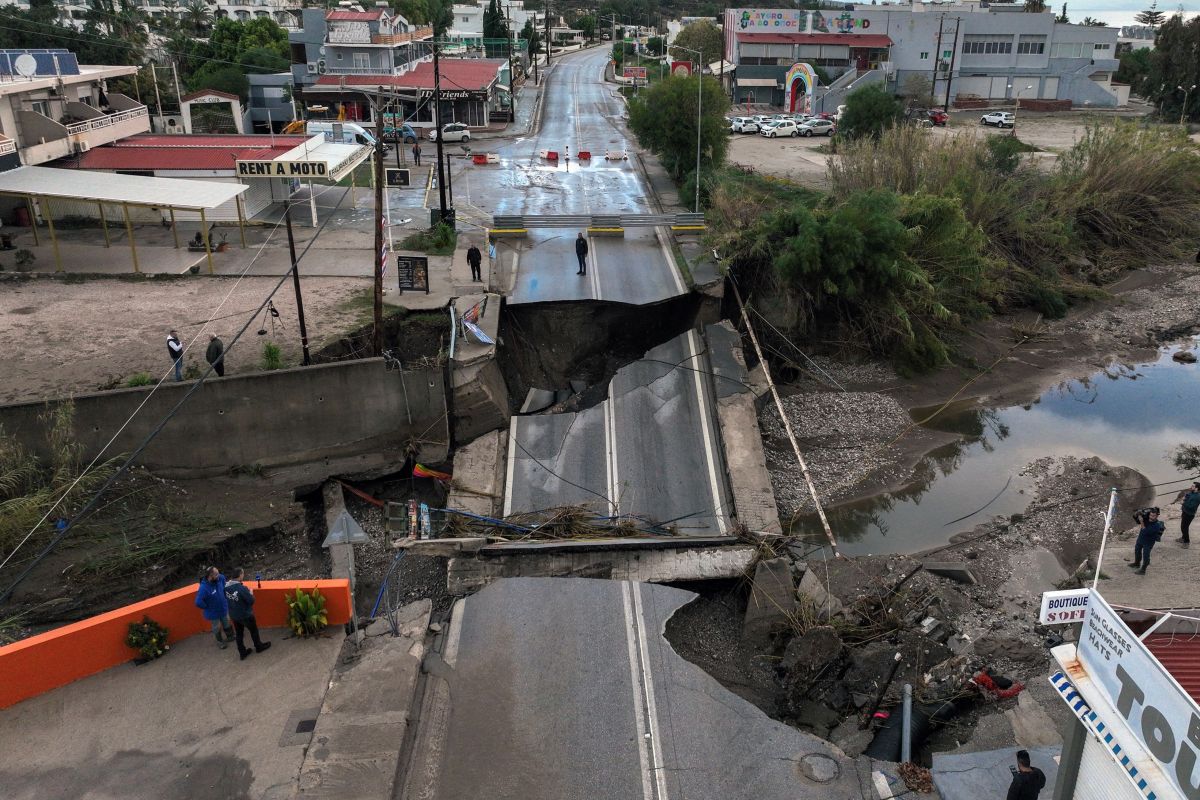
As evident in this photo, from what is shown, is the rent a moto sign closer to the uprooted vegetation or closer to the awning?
the uprooted vegetation

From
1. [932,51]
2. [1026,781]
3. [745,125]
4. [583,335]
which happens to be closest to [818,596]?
[1026,781]

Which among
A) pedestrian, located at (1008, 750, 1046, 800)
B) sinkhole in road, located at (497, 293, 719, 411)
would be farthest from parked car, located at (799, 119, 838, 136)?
pedestrian, located at (1008, 750, 1046, 800)

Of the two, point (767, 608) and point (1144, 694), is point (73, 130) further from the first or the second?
point (1144, 694)

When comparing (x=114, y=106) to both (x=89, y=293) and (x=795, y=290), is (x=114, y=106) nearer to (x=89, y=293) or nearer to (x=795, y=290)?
(x=89, y=293)

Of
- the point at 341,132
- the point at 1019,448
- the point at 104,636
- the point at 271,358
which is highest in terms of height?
the point at 341,132

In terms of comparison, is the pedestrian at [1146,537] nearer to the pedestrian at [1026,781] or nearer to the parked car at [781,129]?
the pedestrian at [1026,781]

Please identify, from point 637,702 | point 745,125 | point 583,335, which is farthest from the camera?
point 745,125

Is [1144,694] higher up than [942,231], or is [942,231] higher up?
[1144,694]

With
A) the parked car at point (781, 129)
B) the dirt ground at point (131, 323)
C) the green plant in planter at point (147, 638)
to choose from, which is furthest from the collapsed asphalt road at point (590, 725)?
the parked car at point (781, 129)

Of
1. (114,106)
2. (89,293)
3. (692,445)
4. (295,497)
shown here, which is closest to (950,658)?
(692,445)
